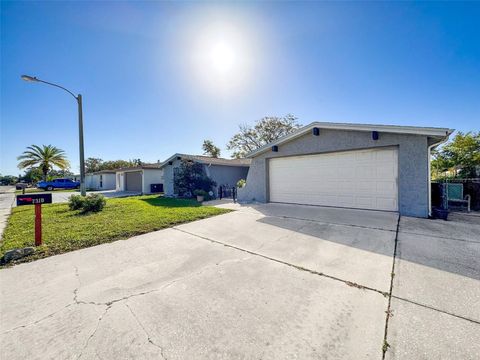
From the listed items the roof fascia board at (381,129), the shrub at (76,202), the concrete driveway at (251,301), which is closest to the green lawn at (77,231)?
the concrete driveway at (251,301)

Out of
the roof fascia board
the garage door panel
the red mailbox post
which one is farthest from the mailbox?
the garage door panel

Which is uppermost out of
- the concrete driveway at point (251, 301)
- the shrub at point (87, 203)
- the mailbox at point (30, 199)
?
the mailbox at point (30, 199)

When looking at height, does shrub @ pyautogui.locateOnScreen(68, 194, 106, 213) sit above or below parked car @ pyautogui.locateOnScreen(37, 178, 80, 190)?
below

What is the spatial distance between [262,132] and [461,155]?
19815mm

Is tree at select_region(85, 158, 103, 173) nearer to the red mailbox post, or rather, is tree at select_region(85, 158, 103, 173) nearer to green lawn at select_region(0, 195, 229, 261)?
green lawn at select_region(0, 195, 229, 261)

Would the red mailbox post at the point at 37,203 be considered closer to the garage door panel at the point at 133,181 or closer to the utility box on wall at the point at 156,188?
the utility box on wall at the point at 156,188

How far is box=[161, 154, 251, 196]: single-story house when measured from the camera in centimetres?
1459

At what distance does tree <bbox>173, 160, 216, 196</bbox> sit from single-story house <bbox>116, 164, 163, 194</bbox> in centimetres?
589

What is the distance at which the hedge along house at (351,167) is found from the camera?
648cm

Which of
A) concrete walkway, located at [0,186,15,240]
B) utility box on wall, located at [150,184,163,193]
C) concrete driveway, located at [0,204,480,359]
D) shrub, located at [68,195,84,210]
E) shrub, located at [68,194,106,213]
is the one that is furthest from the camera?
utility box on wall, located at [150,184,163,193]

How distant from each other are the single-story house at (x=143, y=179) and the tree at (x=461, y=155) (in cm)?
2217

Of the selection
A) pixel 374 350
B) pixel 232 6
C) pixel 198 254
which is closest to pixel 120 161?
pixel 232 6

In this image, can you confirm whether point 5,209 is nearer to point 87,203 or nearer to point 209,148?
point 87,203

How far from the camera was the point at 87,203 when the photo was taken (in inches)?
347
